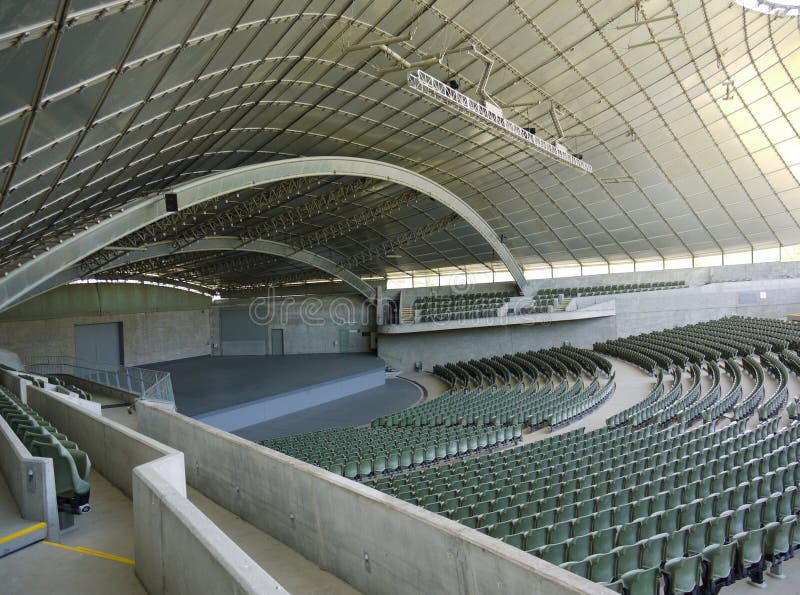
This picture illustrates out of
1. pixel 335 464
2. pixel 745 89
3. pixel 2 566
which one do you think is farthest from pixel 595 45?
pixel 2 566

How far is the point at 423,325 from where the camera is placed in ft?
131

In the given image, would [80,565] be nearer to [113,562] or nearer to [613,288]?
[113,562]

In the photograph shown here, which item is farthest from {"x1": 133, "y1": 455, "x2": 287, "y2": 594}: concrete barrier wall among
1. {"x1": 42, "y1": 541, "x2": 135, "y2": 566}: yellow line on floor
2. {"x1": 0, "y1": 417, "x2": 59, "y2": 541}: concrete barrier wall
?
{"x1": 0, "y1": 417, "x2": 59, "y2": 541}: concrete barrier wall

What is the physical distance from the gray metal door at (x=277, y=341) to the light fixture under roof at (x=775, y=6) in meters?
38.7

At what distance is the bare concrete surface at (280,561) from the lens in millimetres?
5477

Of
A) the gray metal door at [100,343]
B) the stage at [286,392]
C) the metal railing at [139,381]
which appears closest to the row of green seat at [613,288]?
the stage at [286,392]

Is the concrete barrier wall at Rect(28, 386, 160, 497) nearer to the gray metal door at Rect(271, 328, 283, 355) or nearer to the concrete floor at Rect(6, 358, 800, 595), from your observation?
the concrete floor at Rect(6, 358, 800, 595)

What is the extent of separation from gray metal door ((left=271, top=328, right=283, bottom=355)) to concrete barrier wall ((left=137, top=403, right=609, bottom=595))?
39811 mm

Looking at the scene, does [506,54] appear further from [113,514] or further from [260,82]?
[113,514]

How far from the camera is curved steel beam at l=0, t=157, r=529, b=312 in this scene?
17297 mm

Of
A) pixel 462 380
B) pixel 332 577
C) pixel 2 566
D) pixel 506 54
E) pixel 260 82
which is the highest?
pixel 506 54

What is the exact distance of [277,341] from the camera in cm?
4753

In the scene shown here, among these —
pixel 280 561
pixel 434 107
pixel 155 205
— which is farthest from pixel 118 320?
pixel 280 561

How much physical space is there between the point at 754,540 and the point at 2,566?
8.61m
